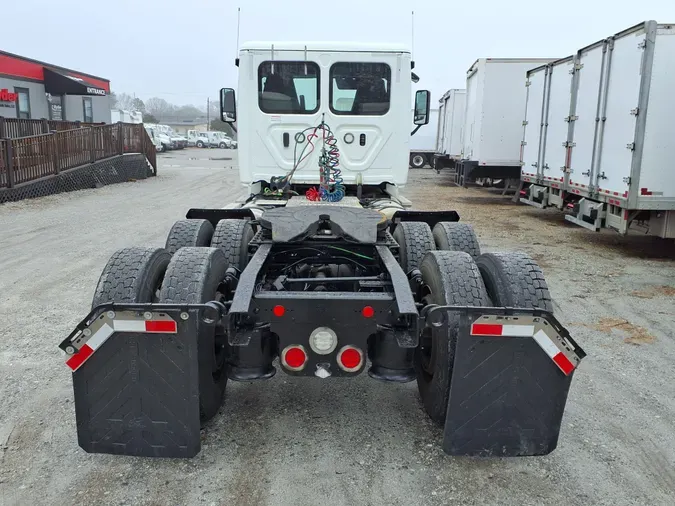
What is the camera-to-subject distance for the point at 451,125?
868 inches

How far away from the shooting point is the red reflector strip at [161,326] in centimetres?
277

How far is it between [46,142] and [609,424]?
51.5ft

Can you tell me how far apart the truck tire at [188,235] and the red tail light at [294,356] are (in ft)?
6.12

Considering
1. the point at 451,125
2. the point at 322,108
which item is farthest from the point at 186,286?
the point at 451,125

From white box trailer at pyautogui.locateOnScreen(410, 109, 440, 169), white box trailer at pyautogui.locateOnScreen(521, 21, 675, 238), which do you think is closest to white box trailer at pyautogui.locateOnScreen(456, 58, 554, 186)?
white box trailer at pyautogui.locateOnScreen(521, 21, 675, 238)

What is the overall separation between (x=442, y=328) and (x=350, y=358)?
1.68ft

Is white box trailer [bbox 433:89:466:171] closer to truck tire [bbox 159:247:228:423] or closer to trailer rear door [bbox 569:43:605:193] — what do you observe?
trailer rear door [bbox 569:43:605:193]

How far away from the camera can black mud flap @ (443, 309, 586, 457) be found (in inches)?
109

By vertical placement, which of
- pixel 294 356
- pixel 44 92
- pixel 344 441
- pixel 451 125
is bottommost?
pixel 344 441

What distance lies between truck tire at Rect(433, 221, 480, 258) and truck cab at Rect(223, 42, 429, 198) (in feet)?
6.54

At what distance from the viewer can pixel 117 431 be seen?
2912 mm

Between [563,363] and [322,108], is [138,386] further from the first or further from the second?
[322,108]

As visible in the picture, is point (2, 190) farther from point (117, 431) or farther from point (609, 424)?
point (609, 424)

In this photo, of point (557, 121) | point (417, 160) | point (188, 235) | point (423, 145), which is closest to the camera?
point (188, 235)
